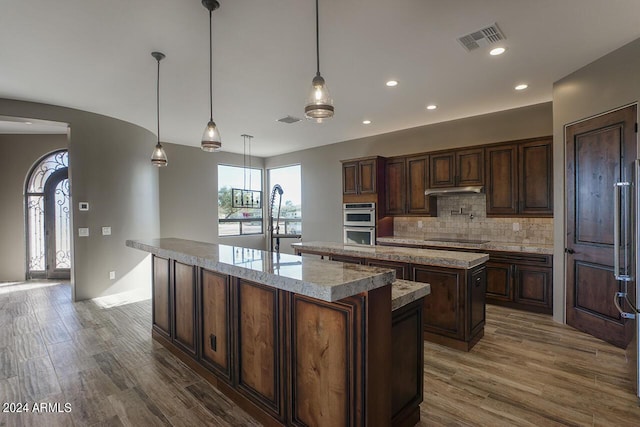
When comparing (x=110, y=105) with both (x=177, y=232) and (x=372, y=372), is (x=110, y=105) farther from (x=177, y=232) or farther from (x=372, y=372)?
(x=372, y=372)

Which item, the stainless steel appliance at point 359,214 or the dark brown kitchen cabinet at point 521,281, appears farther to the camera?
the stainless steel appliance at point 359,214

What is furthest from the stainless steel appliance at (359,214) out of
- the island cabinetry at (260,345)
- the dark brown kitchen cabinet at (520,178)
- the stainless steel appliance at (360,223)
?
the island cabinetry at (260,345)

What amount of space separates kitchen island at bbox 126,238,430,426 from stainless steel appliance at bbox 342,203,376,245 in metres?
3.71

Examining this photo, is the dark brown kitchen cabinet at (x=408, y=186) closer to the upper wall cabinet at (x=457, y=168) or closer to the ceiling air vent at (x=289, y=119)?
the upper wall cabinet at (x=457, y=168)

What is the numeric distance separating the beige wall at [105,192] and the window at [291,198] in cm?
346

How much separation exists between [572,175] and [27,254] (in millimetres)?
9446

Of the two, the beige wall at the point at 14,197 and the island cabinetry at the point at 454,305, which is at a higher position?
the beige wall at the point at 14,197

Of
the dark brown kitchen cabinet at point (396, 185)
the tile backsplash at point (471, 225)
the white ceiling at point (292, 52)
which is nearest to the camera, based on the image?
the white ceiling at point (292, 52)

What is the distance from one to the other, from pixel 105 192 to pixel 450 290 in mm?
5396

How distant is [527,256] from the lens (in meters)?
4.20

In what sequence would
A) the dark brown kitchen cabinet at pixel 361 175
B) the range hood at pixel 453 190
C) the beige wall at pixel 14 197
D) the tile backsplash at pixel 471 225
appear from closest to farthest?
the tile backsplash at pixel 471 225, the range hood at pixel 453 190, the dark brown kitchen cabinet at pixel 361 175, the beige wall at pixel 14 197

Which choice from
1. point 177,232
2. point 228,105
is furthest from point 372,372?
point 177,232

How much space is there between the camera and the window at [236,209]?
8.02 m

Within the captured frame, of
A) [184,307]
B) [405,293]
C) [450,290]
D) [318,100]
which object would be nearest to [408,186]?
[450,290]
